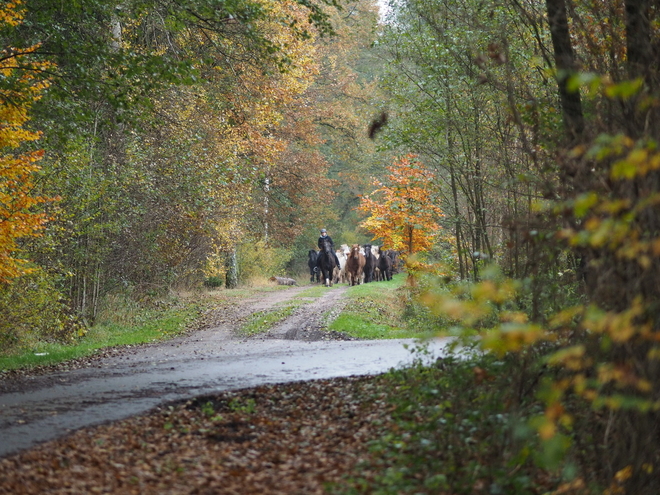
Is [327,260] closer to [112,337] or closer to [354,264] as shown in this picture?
[354,264]

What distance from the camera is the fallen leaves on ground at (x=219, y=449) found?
5715mm

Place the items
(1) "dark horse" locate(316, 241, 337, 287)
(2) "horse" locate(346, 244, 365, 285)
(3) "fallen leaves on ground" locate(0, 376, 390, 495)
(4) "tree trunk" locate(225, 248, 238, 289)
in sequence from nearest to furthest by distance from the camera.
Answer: (3) "fallen leaves on ground" locate(0, 376, 390, 495) < (4) "tree trunk" locate(225, 248, 238, 289) < (1) "dark horse" locate(316, 241, 337, 287) < (2) "horse" locate(346, 244, 365, 285)

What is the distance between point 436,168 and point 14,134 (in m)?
11.1

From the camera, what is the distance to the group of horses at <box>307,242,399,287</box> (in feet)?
121

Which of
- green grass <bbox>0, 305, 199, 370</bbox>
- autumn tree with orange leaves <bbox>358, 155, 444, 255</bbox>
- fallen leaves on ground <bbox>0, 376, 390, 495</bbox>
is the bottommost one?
fallen leaves on ground <bbox>0, 376, 390, 495</bbox>

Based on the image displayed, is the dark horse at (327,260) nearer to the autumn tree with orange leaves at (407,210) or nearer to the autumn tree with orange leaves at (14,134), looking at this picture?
the autumn tree with orange leaves at (407,210)

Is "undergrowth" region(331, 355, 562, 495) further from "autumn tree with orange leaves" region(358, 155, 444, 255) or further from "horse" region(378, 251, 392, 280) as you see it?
"horse" region(378, 251, 392, 280)

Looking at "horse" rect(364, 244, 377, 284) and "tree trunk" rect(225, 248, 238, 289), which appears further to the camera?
"horse" rect(364, 244, 377, 284)

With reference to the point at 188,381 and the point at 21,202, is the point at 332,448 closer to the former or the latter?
the point at 188,381

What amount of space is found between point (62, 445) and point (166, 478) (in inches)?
68.2

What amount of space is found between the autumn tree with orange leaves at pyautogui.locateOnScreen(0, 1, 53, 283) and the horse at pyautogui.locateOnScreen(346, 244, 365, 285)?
2534 centimetres

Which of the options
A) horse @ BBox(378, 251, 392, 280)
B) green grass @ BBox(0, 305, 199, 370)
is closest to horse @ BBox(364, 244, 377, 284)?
horse @ BBox(378, 251, 392, 280)

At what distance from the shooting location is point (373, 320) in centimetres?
2025

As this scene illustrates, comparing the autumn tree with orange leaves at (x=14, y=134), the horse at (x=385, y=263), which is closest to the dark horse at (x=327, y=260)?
the horse at (x=385, y=263)
